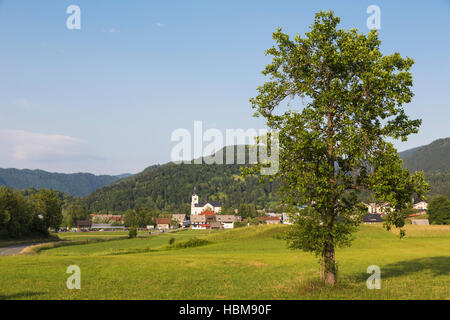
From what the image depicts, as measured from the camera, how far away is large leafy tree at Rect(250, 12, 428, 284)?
24.9 m

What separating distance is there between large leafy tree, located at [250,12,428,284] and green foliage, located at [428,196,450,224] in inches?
5099

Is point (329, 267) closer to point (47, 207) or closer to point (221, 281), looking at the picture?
point (221, 281)

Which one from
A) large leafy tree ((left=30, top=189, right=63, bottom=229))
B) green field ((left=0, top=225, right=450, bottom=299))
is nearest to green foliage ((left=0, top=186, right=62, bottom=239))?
large leafy tree ((left=30, top=189, right=63, bottom=229))

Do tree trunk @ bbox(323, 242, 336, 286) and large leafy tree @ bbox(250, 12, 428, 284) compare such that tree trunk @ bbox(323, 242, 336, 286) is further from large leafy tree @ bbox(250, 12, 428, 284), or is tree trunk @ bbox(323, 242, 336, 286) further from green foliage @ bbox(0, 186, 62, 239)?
green foliage @ bbox(0, 186, 62, 239)

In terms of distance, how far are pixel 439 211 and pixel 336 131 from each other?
133 metres

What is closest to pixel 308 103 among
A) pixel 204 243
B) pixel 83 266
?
pixel 83 266

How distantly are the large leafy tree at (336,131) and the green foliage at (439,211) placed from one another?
Answer: 12951cm

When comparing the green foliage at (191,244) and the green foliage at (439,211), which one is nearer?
the green foliage at (191,244)

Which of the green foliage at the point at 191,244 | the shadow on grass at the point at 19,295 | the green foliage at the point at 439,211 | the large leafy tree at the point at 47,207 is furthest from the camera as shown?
the large leafy tree at the point at 47,207

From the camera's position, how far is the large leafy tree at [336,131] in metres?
24.9

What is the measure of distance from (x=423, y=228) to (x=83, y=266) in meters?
96.5

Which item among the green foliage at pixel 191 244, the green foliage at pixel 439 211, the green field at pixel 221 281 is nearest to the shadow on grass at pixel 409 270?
the green field at pixel 221 281

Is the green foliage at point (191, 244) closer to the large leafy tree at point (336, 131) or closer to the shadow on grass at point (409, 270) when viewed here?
the shadow on grass at point (409, 270)
